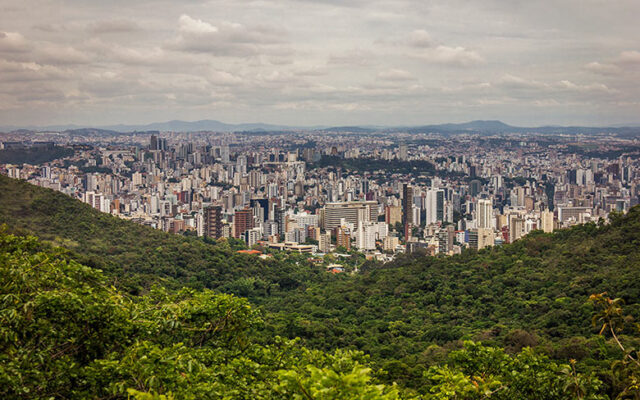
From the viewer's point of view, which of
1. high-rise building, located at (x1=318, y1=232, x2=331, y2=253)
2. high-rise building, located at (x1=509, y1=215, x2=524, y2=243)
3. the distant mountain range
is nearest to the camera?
high-rise building, located at (x1=318, y1=232, x2=331, y2=253)

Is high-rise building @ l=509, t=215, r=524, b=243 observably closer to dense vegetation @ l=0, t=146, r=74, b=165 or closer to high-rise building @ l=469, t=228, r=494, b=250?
high-rise building @ l=469, t=228, r=494, b=250

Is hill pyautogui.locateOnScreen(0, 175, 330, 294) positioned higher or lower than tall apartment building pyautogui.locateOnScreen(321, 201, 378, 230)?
higher

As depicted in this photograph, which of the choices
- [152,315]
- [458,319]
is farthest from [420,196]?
[152,315]

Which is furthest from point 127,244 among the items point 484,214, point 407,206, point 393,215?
point 407,206

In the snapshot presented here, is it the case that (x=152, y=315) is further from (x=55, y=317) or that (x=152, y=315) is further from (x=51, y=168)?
(x=51, y=168)

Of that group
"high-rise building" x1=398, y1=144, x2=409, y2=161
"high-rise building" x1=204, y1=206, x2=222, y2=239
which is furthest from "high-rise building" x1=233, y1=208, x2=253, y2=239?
"high-rise building" x1=398, y1=144, x2=409, y2=161

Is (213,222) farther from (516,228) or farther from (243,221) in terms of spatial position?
(516,228)
